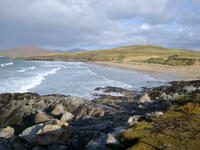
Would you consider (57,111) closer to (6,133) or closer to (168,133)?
(6,133)

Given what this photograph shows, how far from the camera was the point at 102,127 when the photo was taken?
945 centimetres

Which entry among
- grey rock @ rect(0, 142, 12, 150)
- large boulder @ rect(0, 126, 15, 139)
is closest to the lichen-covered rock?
large boulder @ rect(0, 126, 15, 139)

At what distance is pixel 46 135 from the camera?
8.16m

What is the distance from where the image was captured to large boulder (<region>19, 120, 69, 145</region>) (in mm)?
A: 8094

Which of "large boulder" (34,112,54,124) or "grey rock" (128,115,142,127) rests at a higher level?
"grey rock" (128,115,142,127)

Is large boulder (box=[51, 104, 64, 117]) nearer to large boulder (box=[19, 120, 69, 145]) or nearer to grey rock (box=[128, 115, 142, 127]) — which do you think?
large boulder (box=[19, 120, 69, 145])

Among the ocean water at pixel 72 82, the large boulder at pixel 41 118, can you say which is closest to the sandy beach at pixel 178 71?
the ocean water at pixel 72 82

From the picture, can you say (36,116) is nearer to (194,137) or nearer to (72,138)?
(72,138)

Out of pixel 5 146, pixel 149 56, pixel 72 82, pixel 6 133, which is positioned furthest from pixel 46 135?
pixel 149 56

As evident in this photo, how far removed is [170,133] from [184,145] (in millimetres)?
959

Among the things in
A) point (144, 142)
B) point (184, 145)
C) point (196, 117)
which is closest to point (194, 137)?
point (184, 145)

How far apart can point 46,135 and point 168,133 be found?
5.10m

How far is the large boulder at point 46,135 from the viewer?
26.6 feet

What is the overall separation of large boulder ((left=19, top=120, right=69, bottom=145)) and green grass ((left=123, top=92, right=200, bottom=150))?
2.92m
